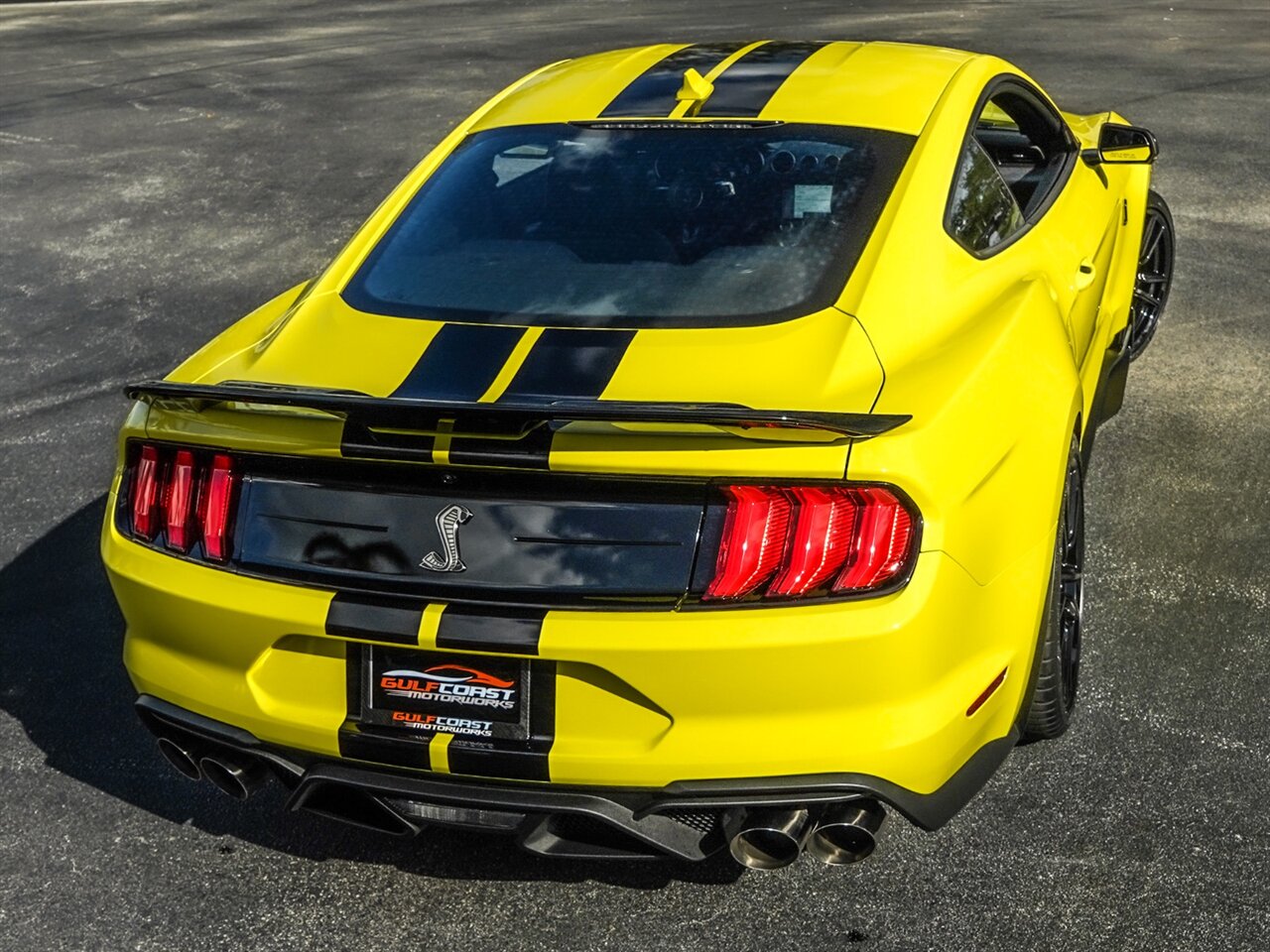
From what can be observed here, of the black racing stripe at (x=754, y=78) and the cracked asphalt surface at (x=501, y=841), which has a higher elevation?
the black racing stripe at (x=754, y=78)

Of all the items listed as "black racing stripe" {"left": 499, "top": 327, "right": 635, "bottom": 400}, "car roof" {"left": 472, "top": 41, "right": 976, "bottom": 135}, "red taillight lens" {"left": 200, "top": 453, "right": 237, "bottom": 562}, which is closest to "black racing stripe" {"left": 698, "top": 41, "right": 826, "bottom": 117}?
"car roof" {"left": 472, "top": 41, "right": 976, "bottom": 135}

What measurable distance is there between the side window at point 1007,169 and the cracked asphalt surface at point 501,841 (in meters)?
1.12

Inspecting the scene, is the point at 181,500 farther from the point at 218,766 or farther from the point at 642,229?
the point at 642,229

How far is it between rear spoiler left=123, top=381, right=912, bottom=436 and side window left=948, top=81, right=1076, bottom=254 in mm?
1075

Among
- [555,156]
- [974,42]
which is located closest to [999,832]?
[555,156]

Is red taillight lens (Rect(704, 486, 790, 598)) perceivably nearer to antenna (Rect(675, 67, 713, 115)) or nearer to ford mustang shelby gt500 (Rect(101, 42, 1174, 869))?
ford mustang shelby gt500 (Rect(101, 42, 1174, 869))

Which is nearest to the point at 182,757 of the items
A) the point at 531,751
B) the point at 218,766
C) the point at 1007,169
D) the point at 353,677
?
the point at 218,766

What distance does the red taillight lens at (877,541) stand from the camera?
A: 9.03 ft

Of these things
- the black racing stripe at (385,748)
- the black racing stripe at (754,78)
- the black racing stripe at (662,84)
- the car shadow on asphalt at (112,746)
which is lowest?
the car shadow on asphalt at (112,746)

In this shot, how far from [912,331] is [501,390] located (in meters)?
0.87

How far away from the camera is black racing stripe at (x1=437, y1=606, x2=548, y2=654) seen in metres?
2.77

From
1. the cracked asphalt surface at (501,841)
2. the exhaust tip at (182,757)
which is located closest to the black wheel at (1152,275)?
the cracked asphalt surface at (501,841)

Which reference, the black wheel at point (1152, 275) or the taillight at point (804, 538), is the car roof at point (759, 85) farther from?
the black wheel at point (1152, 275)

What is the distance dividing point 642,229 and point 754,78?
2.45 feet
